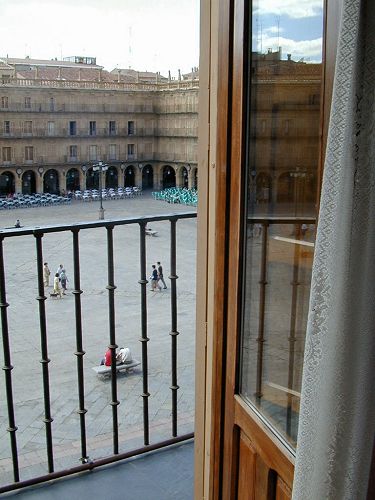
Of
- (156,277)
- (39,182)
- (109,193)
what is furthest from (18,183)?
(156,277)

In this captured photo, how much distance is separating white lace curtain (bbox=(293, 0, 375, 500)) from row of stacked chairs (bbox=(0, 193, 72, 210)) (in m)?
22.9

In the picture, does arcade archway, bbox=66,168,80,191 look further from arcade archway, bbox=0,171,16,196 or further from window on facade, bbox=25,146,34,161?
arcade archway, bbox=0,171,16,196

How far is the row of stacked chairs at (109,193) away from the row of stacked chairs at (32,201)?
2.01ft

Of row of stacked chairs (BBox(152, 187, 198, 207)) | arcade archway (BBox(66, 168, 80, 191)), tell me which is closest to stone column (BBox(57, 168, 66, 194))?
arcade archway (BBox(66, 168, 80, 191))

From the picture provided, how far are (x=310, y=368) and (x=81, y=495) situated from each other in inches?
43.9

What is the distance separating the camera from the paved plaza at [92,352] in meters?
4.04

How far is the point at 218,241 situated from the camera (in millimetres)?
1043

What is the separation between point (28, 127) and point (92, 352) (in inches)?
671

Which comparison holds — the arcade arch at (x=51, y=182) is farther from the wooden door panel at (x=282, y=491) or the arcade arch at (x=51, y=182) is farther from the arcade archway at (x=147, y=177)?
the wooden door panel at (x=282, y=491)

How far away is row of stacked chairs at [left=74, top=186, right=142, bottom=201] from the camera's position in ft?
80.2

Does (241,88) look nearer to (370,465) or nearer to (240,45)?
(240,45)

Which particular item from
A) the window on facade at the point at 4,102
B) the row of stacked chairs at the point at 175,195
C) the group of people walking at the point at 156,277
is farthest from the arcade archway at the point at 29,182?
the group of people walking at the point at 156,277

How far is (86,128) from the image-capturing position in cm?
2447

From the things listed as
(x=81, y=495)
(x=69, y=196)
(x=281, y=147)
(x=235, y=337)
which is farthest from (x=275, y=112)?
(x=69, y=196)
